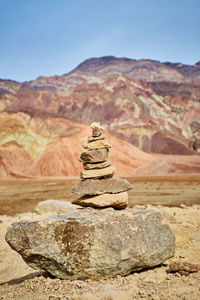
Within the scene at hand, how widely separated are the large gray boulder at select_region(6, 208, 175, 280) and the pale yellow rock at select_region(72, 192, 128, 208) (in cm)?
177

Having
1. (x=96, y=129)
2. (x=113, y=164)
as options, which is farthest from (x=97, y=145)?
(x=113, y=164)

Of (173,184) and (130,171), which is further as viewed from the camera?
(130,171)

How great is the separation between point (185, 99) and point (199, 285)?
302 feet

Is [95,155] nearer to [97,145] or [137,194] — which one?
[97,145]

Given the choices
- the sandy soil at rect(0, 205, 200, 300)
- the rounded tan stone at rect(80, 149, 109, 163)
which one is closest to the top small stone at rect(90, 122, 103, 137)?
the rounded tan stone at rect(80, 149, 109, 163)

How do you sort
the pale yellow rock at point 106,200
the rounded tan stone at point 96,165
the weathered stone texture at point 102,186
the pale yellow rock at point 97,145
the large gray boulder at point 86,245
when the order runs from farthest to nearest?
the pale yellow rock at point 97,145
the rounded tan stone at point 96,165
the weathered stone texture at point 102,186
the pale yellow rock at point 106,200
the large gray boulder at point 86,245

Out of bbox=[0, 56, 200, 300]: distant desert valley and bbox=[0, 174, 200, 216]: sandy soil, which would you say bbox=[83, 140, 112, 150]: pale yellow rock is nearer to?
bbox=[0, 56, 200, 300]: distant desert valley

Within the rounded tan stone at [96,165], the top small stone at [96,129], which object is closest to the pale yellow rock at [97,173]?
the rounded tan stone at [96,165]

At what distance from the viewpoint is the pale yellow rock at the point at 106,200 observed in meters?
9.05

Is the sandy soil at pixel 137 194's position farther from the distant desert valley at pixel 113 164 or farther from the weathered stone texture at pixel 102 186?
the weathered stone texture at pixel 102 186

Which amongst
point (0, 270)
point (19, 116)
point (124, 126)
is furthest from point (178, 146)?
point (0, 270)

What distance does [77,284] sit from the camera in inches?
257

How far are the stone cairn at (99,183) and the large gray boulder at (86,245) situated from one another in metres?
1.87

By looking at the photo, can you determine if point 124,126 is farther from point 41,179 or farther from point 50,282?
point 50,282
